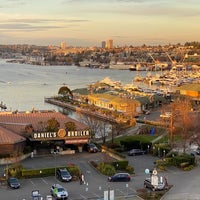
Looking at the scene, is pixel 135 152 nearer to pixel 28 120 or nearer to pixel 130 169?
pixel 130 169

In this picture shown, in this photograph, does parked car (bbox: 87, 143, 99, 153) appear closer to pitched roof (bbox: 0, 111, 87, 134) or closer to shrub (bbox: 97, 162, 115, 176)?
pitched roof (bbox: 0, 111, 87, 134)

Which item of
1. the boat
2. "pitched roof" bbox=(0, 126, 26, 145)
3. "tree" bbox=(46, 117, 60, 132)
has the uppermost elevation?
"tree" bbox=(46, 117, 60, 132)

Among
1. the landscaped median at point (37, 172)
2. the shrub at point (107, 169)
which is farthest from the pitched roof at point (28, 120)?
the landscaped median at point (37, 172)

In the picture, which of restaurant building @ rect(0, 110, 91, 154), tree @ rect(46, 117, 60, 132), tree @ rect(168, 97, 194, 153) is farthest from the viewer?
tree @ rect(168, 97, 194, 153)

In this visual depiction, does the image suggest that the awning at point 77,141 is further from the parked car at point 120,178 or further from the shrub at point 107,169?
the parked car at point 120,178

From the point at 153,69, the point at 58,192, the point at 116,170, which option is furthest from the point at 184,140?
the point at 153,69

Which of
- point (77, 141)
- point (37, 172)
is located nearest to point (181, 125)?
point (77, 141)

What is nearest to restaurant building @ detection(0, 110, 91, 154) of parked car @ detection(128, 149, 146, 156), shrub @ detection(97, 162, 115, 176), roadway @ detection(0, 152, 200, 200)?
roadway @ detection(0, 152, 200, 200)
